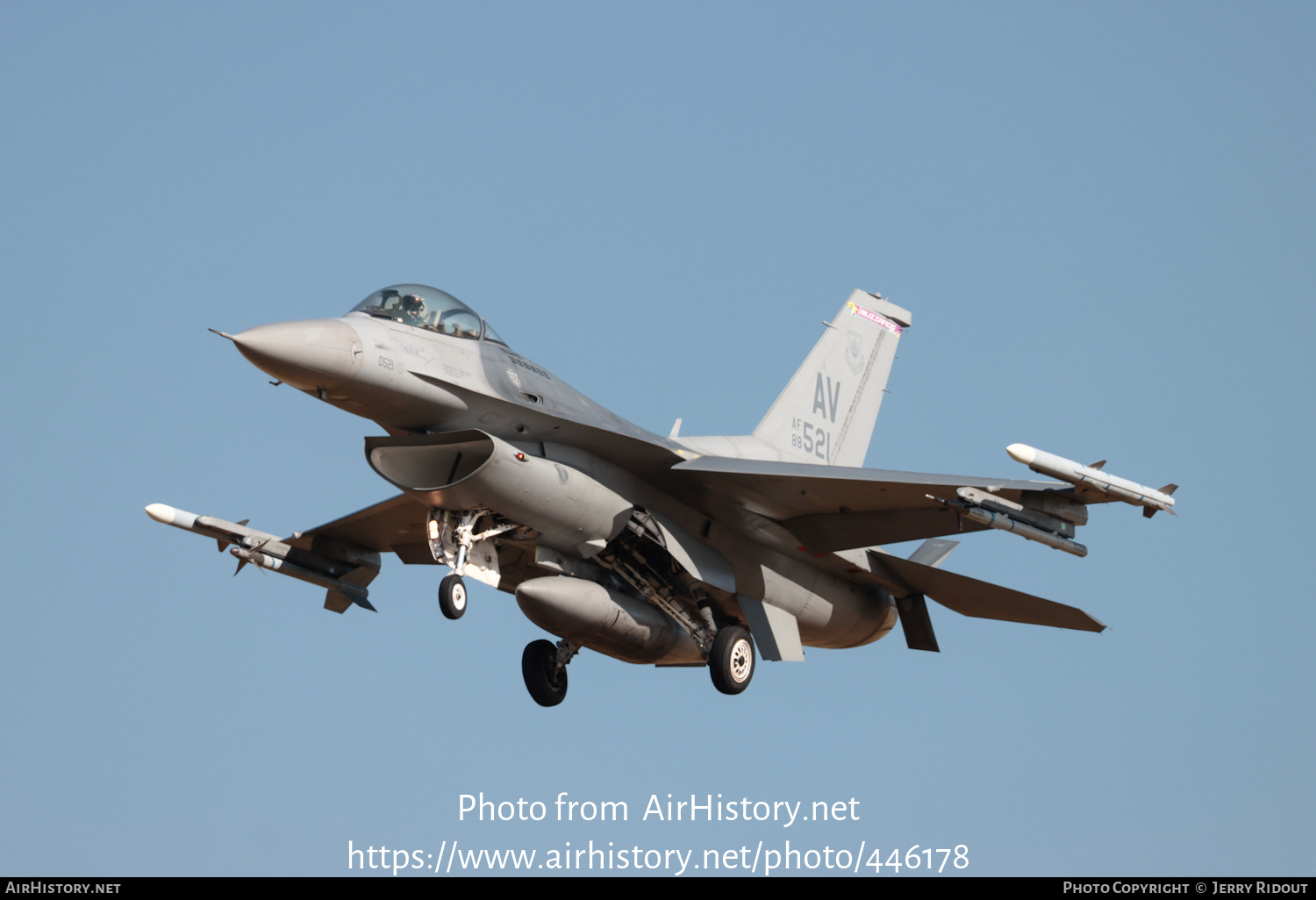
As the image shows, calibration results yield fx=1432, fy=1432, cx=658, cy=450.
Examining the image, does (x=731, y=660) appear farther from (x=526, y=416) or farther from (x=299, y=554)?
(x=299, y=554)

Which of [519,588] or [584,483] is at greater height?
[584,483]

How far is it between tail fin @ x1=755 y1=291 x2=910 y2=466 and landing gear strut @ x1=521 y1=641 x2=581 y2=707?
4.21 metres

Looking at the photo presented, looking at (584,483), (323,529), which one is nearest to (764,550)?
(584,483)

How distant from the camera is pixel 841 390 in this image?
858 inches

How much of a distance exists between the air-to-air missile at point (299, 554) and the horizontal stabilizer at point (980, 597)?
7.00 metres

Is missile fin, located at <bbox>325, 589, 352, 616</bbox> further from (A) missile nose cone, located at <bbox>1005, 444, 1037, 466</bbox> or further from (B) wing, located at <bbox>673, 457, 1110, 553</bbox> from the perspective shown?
(A) missile nose cone, located at <bbox>1005, 444, 1037, 466</bbox>

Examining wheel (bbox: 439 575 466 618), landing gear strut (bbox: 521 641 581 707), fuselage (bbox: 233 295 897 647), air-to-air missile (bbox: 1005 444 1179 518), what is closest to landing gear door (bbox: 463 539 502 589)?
wheel (bbox: 439 575 466 618)

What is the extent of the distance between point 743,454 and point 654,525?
301 centimetres

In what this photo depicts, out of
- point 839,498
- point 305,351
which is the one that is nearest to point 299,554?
point 305,351

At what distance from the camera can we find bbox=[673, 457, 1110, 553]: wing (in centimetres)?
1612

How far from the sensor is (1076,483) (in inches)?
559

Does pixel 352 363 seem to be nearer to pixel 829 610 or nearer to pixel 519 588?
pixel 519 588

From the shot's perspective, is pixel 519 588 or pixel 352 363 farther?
pixel 519 588

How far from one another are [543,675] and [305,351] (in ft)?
20.2
